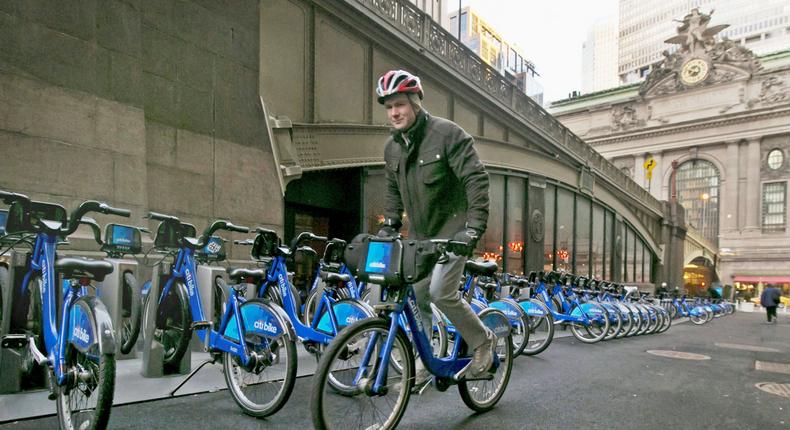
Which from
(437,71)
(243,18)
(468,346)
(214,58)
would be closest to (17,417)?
(468,346)

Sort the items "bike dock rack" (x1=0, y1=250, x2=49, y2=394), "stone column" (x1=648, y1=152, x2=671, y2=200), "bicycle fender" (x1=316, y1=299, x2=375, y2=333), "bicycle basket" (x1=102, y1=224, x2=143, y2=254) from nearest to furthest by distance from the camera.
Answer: "bike dock rack" (x1=0, y1=250, x2=49, y2=394), "bicycle basket" (x1=102, y1=224, x2=143, y2=254), "bicycle fender" (x1=316, y1=299, x2=375, y2=333), "stone column" (x1=648, y1=152, x2=671, y2=200)

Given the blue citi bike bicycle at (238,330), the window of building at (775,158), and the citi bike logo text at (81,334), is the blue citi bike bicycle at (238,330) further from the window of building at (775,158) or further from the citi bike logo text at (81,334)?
the window of building at (775,158)

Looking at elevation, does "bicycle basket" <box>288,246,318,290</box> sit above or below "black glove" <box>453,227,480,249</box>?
below

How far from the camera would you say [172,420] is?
3842 millimetres

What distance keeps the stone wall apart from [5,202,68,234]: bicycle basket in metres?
3.10

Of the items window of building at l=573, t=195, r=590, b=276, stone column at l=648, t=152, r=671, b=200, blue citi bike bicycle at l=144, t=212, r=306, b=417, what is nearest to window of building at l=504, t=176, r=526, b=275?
window of building at l=573, t=195, r=590, b=276

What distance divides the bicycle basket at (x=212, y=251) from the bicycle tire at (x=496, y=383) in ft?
8.29

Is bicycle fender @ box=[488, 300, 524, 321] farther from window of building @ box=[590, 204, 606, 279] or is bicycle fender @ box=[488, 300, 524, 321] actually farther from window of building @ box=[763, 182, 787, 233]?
window of building @ box=[763, 182, 787, 233]

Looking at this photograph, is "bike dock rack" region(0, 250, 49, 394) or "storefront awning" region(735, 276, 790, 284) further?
"storefront awning" region(735, 276, 790, 284)

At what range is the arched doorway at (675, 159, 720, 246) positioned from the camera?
2778 inches

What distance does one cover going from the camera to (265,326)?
157 inches

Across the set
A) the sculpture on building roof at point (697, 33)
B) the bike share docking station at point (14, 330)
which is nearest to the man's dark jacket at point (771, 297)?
the bike share docking station at point (14, 330)

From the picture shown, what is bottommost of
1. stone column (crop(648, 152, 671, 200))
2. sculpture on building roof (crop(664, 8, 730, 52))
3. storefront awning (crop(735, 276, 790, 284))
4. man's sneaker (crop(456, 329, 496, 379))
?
storefront awning (crop(735, 276, 790, 284))

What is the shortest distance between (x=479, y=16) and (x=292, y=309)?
83.9 meters
